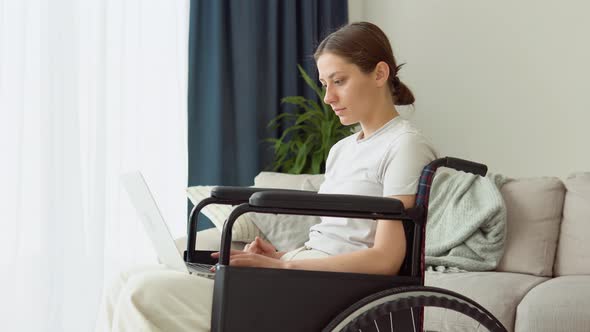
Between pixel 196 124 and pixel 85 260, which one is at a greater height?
pixel 196 124

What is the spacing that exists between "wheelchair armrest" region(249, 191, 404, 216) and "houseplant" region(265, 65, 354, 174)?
2341 millimetres

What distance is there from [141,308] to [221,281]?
0.16m

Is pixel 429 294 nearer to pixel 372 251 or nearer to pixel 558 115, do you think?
pixel 372 251

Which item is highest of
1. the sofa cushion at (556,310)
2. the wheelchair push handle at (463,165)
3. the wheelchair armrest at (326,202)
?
Answer: the wheelchair push handle at (463,165)

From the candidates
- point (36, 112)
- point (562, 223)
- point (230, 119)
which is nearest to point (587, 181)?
point (562, 223)

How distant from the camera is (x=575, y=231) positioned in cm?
269

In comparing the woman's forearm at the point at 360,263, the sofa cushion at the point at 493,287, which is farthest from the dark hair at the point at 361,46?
the sofa cushion at the point at 493,287

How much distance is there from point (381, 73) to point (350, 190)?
0.87 ft

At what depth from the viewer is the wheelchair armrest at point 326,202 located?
132 centimetres

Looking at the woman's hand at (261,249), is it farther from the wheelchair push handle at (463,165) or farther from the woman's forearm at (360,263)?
the wheelchair push handle at (463,165)

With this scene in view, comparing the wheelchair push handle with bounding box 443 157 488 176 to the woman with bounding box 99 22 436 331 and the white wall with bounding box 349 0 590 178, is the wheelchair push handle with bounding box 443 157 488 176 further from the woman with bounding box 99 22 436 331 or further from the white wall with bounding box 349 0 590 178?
the white wall with bounding box 349 0 590 178

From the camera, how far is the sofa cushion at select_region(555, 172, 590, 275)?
2.64m

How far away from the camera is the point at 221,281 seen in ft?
4.35

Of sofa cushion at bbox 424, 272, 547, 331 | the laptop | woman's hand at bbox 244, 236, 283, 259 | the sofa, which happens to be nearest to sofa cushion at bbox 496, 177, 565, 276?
the sofa
